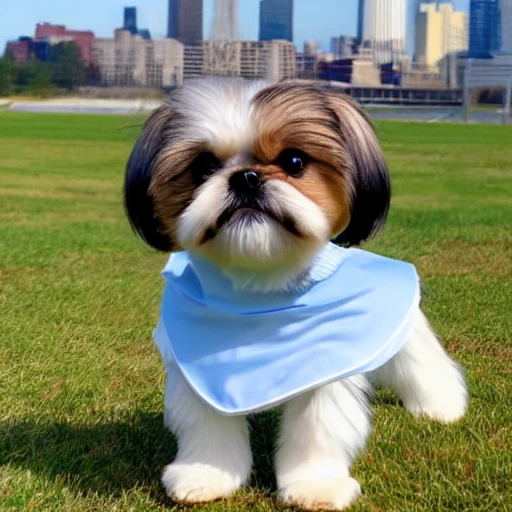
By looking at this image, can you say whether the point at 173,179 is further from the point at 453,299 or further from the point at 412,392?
the point at 453,299

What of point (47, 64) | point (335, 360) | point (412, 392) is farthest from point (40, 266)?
point (47, 64)

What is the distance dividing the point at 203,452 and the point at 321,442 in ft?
1.17

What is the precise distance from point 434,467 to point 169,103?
141 cm

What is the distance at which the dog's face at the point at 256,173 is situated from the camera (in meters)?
2.31

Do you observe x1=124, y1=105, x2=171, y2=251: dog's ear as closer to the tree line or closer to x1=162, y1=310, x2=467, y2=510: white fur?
x1=162, y1=310, x2=467, y2=510: white fur

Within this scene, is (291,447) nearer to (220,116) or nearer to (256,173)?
(256,173)

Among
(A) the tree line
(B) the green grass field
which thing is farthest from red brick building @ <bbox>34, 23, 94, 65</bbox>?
(B) the green grass field

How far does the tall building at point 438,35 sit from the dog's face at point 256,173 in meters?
31.1

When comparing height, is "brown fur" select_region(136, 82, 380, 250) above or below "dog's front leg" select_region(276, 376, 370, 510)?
above

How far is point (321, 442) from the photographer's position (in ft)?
8.65

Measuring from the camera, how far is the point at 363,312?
273 cm

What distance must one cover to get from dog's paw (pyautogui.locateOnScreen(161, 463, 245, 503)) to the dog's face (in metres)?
0.63

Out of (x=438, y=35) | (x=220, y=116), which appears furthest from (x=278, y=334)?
(x=438, y=35)

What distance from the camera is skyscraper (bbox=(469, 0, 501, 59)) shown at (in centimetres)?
2650
